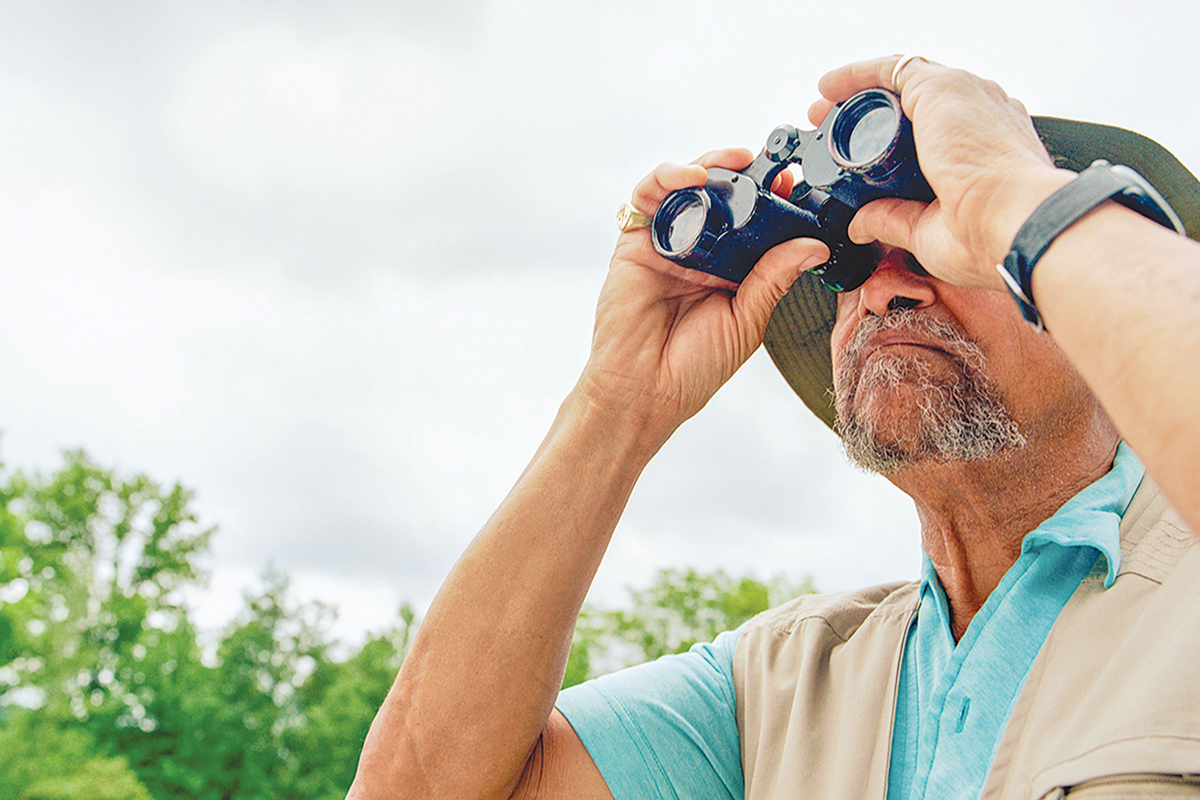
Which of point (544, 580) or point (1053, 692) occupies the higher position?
point (544, 580)

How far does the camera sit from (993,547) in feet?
6.60

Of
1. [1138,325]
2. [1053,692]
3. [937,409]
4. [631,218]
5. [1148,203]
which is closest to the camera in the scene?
[1138,325]

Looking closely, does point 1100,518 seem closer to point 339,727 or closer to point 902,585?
point 902,585

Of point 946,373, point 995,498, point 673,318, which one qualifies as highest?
point 673,318

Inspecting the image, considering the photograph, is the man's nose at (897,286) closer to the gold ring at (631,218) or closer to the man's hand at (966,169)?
the man's hand at (966,169)

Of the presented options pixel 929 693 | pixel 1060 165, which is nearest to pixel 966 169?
pixel 929 693

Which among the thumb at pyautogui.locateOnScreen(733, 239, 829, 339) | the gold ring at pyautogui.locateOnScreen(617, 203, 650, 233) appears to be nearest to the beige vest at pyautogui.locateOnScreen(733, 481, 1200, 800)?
the thumb at pyautogui.locateOnScreen(733, 239, 829, 339)

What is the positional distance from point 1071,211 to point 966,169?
0.82ft

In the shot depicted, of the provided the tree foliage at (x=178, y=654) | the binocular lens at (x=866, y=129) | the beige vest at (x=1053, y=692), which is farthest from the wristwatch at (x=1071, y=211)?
the tree foliage at (x=178, y=654)

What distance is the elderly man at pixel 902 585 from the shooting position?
1344mm

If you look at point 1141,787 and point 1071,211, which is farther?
point 1141,787

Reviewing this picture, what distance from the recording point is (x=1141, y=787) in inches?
47.8

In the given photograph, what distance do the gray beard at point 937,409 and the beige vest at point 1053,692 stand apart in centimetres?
32

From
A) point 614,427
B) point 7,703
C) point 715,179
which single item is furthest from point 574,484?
point 7,703
